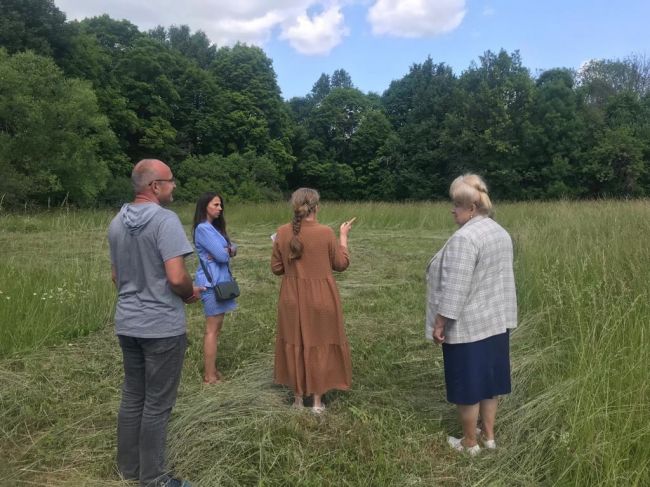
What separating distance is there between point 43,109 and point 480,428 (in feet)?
68.7

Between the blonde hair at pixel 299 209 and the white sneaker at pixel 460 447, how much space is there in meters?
1.44

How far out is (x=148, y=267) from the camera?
98.5 inches

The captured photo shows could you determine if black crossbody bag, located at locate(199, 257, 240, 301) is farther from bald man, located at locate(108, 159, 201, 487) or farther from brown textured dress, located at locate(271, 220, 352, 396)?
bald man, located at locate(108, 159, 201, 487)

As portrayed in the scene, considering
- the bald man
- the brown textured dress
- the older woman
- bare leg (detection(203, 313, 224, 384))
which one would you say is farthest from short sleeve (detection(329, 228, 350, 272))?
bare leg (detection(203, 313, 224, 384))

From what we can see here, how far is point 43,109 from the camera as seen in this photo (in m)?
19.6

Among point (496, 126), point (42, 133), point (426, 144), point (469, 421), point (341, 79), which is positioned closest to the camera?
point (469, 421)

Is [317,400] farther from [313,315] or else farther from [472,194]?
[472,194]

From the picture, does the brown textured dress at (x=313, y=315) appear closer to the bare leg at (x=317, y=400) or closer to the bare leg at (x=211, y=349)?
the bare leg at (x=317, y=400)

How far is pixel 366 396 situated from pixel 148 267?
1950 mm

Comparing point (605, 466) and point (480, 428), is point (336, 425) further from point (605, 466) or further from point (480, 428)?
point (605, 466)

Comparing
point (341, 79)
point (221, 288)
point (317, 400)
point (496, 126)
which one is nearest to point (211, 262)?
point (221, 288)

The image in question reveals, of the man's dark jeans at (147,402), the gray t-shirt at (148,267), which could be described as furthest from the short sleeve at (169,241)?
the man's dark jeans at (147,402)

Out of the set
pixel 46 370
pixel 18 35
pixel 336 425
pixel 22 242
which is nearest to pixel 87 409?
pixel 46 370

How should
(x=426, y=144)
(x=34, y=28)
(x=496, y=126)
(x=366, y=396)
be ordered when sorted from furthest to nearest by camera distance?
(x=426, y=144) → (x=496, y=126) → (x=34, y=28) → (x=366, y=396)
